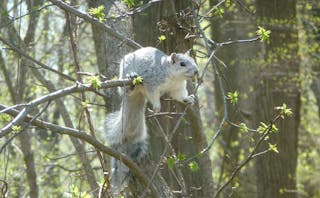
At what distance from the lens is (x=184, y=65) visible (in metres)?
4.69

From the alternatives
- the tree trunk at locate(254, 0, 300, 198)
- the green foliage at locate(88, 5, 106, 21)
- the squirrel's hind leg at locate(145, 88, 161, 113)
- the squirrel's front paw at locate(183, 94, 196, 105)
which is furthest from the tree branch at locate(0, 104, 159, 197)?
the tree trunk at locate(254, 0, 300, 198)

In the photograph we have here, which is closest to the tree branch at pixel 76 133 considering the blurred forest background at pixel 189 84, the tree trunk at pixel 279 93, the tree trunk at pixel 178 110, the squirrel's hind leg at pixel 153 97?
the blurred forest background at pixel 189 84

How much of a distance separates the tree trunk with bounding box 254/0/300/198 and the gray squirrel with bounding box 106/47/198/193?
142 inches

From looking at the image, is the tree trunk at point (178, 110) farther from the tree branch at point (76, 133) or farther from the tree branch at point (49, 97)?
the tree branch at point (49, 97)

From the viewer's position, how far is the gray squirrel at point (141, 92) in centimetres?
→ 477


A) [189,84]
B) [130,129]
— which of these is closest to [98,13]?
[189,84]

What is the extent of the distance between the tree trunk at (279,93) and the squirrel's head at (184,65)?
3.85 meters

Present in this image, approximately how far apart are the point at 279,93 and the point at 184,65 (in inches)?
164

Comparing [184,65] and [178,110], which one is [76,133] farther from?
[178,110]

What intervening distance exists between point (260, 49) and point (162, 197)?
17.4 feet

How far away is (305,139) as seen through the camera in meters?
12.1

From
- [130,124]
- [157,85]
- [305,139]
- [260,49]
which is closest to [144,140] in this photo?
[130,124]

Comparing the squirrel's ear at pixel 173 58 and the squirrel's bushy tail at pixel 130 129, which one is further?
the squirrel's bushy tail at pixel 130 129

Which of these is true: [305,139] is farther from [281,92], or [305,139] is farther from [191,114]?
[191,114]
